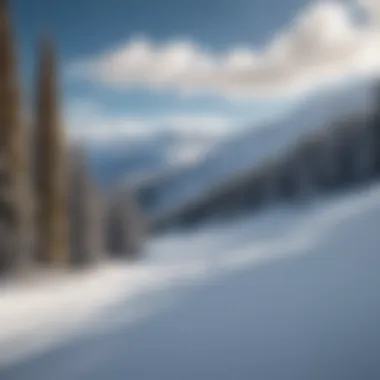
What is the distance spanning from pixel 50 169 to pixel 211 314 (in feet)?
2.91

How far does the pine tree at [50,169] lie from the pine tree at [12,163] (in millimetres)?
59

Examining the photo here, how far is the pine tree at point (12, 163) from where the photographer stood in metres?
1.80

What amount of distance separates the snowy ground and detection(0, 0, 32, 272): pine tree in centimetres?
18

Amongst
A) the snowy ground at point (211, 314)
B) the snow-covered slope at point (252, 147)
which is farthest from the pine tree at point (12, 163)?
the snow-covered slope at point (252, 147)

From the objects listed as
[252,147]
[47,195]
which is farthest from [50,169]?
[252,147]

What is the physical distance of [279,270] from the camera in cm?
197

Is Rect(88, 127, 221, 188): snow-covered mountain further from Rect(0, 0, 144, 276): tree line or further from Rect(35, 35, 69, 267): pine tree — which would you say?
Rect(35, 35, 69, 267): pine tree

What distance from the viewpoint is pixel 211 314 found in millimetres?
1784

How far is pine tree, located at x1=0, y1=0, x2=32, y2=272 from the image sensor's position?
1.80 m

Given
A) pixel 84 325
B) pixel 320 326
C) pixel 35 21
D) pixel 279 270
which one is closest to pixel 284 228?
pixel 279 270

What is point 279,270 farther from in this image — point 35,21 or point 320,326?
point 35,21

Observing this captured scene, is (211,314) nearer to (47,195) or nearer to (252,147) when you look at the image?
(252,147)

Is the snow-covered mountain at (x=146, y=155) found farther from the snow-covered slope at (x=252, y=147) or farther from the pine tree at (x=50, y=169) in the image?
the pine tree at (x=50, y=169)

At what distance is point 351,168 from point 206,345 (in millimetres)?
1041
